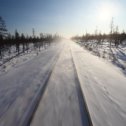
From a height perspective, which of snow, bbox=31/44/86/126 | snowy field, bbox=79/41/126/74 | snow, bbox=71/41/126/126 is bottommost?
snowy field, bbox=79/41/126/74

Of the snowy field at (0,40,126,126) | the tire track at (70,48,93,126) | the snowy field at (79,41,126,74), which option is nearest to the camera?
the tire track at (70,48,93,126)

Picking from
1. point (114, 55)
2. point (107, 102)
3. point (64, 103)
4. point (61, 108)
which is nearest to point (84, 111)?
point (61, 108)

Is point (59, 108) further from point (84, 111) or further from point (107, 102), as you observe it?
point (107, 102)

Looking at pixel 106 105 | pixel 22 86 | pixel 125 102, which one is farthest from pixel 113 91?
pixel 22 86

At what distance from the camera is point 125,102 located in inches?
239

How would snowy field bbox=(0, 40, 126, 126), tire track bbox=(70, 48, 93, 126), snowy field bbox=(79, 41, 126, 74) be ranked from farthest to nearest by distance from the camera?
snowy field bbox=(79, 41, 126, 74)
snowy field bbox=(0, 40, 126, 126)
tire track bbox=(70, 48, 93, 126)

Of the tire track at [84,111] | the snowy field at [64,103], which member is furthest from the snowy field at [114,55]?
the tire track at [84,111]

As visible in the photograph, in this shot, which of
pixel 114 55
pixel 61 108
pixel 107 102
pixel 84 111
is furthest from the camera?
pixel 114 55

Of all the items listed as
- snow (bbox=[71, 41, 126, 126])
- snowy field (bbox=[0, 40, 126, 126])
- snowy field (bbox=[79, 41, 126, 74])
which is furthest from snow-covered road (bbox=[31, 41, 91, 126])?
snowy field (bbox=[79, 41, 126, 74])

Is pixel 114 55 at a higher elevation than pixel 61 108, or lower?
lower

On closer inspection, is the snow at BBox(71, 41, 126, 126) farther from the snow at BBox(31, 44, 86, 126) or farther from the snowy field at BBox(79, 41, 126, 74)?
A: the snowy field at BBox(79, 41, 126, 74)

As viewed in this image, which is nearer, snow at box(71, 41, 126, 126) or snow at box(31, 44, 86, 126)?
snow at box(31, 44, 86, 126)

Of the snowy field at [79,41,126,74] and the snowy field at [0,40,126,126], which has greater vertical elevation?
the snowy field at [0,40,126,126]

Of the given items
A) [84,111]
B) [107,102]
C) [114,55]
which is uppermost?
[84,111]
